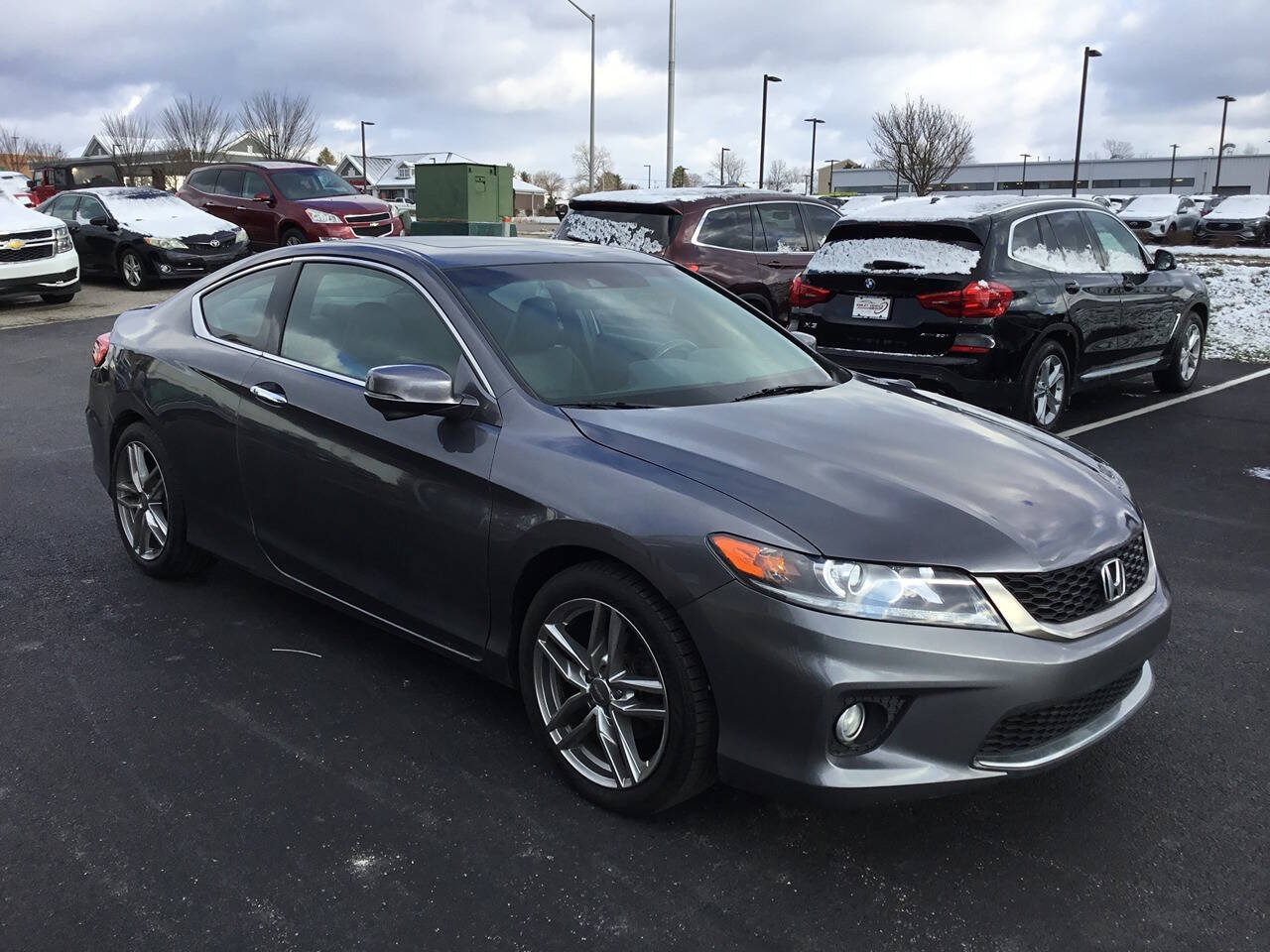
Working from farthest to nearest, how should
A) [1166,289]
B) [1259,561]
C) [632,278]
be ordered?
[1166,289] < [1259,561] < [632,278]

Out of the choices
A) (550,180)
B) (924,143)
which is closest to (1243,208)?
(924,143)

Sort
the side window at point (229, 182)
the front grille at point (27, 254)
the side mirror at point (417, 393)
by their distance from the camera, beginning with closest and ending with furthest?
the side mirror at point (417, 393), the front grille at point (27, 254), the side window at point (229, 182)

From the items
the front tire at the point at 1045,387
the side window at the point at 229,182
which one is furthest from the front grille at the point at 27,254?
the front tire at the point at 1045,387

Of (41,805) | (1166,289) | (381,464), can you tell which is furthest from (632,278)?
(1166,289)

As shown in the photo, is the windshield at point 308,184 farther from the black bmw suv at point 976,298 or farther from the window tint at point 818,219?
the black bmw suv at point 976,298

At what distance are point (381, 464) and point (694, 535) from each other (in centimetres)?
126

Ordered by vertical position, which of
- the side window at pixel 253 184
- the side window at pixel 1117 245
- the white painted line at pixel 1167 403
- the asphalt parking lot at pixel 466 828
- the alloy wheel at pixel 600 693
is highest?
the side window at pixel 253 184

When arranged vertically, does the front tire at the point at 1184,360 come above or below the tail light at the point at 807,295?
below

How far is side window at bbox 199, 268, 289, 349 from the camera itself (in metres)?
4.38

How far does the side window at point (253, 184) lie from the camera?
63.2ft

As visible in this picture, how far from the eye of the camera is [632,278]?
428 cm

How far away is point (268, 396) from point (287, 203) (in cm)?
1606

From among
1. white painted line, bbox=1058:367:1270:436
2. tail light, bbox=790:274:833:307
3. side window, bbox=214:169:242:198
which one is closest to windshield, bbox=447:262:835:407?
tail light, bbox=790:274:833:307

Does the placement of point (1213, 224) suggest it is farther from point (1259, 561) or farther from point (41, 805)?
point (41, 805)
